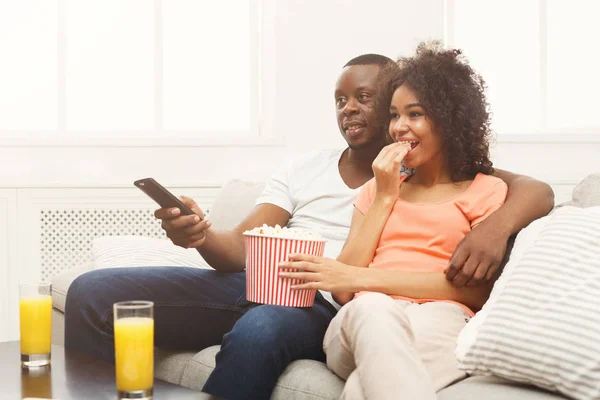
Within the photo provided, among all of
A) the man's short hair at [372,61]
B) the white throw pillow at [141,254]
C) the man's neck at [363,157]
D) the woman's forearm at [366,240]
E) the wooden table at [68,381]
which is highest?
the man's short hair at [372,61]

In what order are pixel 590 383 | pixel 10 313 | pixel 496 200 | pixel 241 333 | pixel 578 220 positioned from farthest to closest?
pixel 10 313, pixel 496 200, pixel 241 333, pixel 578 220, pixel 590 383

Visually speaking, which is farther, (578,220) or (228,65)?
(228,65)

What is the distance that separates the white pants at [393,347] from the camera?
47.3 inches

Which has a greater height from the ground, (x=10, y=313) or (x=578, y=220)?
(x=578, y=220)

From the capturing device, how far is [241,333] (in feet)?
4.96

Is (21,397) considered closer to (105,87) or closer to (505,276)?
(505,276)

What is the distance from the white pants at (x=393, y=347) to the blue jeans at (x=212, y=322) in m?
0.10

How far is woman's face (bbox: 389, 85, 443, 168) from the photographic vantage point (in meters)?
1.81

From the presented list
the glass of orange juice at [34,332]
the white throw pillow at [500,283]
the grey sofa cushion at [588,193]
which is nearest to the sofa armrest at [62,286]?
the glass of orange juice at [34,332]

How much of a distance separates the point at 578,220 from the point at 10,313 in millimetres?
2598

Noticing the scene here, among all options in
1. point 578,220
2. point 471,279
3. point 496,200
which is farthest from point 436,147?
point 578,220

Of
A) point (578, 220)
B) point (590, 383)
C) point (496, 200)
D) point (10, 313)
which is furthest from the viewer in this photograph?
point (10, 313)

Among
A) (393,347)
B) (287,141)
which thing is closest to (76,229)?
(287,141)

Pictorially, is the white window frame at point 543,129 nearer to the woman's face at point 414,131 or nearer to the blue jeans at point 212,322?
the woman's face at point 414,131
